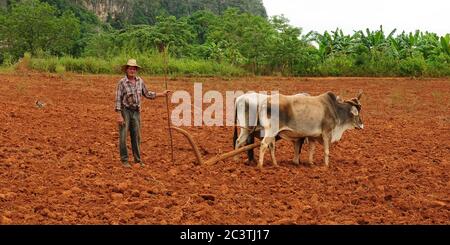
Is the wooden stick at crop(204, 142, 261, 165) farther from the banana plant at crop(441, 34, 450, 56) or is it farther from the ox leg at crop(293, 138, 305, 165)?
the banana plant at crop(441, 34, 450, 56)

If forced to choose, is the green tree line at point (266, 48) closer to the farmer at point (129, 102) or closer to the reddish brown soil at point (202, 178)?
the reddish brown soil at point (202, 178)

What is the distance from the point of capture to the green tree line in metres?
30.7

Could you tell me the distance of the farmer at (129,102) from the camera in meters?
8.14

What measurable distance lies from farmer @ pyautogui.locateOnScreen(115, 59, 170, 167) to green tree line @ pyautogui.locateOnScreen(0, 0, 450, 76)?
68.5ft

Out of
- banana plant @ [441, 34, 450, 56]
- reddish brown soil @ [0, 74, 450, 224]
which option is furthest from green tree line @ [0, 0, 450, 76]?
reddish brown soil @ [0, 74, 450, 224]

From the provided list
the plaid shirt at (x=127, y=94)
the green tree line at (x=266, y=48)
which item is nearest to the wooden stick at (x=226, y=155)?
the plaid shirt at (x=127, y=94)

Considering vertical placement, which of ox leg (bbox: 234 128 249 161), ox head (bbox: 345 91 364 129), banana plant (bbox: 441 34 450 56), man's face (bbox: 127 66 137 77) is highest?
banana plant (bbox: 441 34 450 56)

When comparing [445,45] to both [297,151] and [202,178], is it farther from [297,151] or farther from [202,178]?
[202,178]

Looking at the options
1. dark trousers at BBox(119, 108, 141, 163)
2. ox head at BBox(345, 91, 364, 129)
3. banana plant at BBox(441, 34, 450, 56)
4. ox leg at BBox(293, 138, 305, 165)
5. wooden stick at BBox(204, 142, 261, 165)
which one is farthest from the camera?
banana plant at BBox(441, 34, 450, 56)

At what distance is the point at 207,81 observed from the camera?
25328mm

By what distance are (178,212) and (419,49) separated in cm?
2876

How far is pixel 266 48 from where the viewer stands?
3200cm

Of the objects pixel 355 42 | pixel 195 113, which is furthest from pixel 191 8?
pixel 195 113
